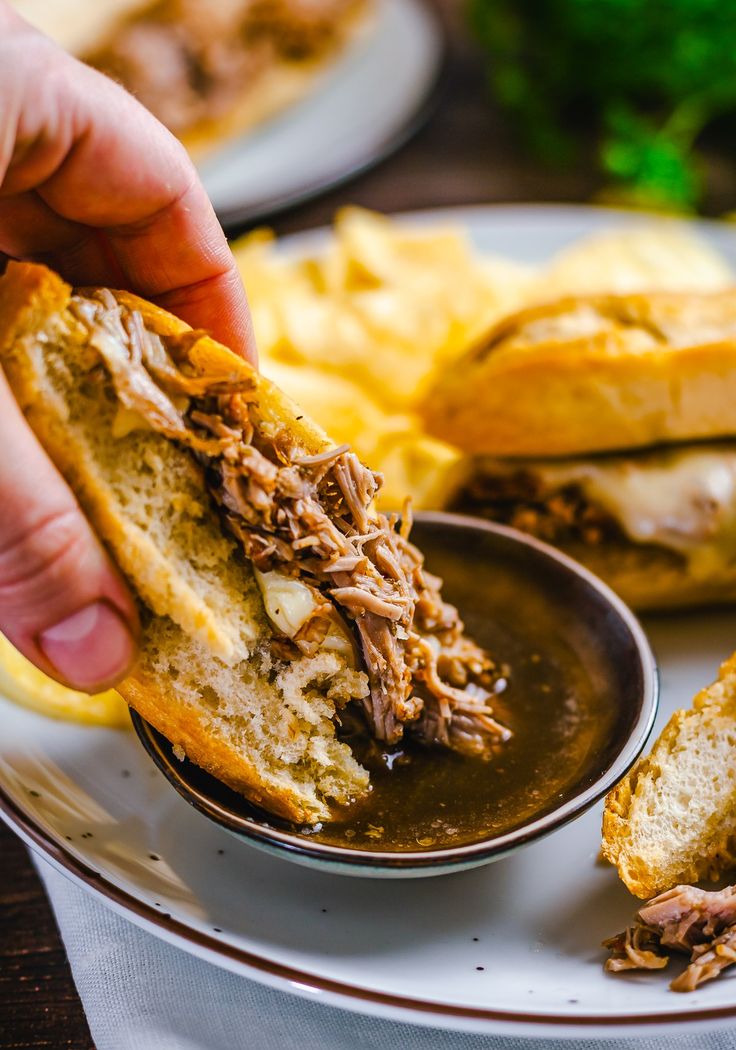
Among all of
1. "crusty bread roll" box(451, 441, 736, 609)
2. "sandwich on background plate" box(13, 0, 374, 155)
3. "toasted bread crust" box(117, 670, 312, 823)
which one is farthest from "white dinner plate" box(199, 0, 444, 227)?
"toasted bread crust" box(117, 670, 312, 823)

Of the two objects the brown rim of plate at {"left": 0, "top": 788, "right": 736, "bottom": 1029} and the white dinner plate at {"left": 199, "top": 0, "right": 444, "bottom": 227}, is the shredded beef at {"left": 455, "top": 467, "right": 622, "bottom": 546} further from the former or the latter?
the white dinner plate at {"left": 199, "top": 0, "right": 444, "bottom": 227}

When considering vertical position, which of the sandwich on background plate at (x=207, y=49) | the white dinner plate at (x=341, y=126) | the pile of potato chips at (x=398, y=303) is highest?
the sandwich on background plate at (x=207, y=49)

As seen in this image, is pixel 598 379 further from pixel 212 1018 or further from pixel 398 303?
pixel 212 1018

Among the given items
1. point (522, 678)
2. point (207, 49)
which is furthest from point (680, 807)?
point (207, 49)

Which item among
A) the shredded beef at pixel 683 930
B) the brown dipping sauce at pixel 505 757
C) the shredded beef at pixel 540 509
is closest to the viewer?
the shredded beef at pixel 683 930

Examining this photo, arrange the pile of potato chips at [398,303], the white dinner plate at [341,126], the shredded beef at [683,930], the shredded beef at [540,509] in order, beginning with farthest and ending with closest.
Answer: the white dinner plate at [341,126], the pile of potato chips at [398,303], the shredded beef at [540,509], the shredded beef at [683,930]

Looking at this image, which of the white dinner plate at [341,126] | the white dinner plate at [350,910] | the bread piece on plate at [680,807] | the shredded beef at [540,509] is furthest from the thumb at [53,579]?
the white dinner plate at [341,126]

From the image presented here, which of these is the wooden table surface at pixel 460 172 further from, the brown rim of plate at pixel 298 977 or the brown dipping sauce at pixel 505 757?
the brown rim of plate at pixel 298 977
